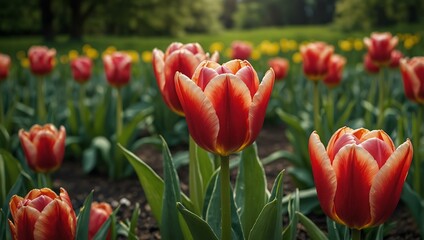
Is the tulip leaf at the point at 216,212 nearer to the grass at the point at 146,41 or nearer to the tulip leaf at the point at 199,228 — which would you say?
the tulip leaf at the point at 199,228

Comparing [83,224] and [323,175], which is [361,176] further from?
[83,224]

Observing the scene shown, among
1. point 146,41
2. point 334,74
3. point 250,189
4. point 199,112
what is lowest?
point 146,41

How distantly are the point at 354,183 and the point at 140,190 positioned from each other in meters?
2.26

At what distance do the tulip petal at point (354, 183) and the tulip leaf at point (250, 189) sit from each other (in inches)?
20.2

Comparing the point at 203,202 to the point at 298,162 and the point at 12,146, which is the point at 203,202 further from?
the point at 12,146

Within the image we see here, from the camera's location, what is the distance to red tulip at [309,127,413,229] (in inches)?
41.3

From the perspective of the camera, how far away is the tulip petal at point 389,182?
104 cm

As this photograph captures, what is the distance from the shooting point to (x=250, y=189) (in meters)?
1.64

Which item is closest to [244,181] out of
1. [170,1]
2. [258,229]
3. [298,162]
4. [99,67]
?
[258,229]

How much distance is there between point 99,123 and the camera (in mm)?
3730

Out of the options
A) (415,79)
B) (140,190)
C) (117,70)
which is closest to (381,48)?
(415,79)

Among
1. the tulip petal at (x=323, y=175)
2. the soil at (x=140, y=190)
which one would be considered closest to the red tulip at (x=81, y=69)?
the soil at (x=140, y=190)

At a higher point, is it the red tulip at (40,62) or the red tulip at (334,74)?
the red tulip at (40,62)

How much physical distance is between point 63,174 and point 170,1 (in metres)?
20.3
